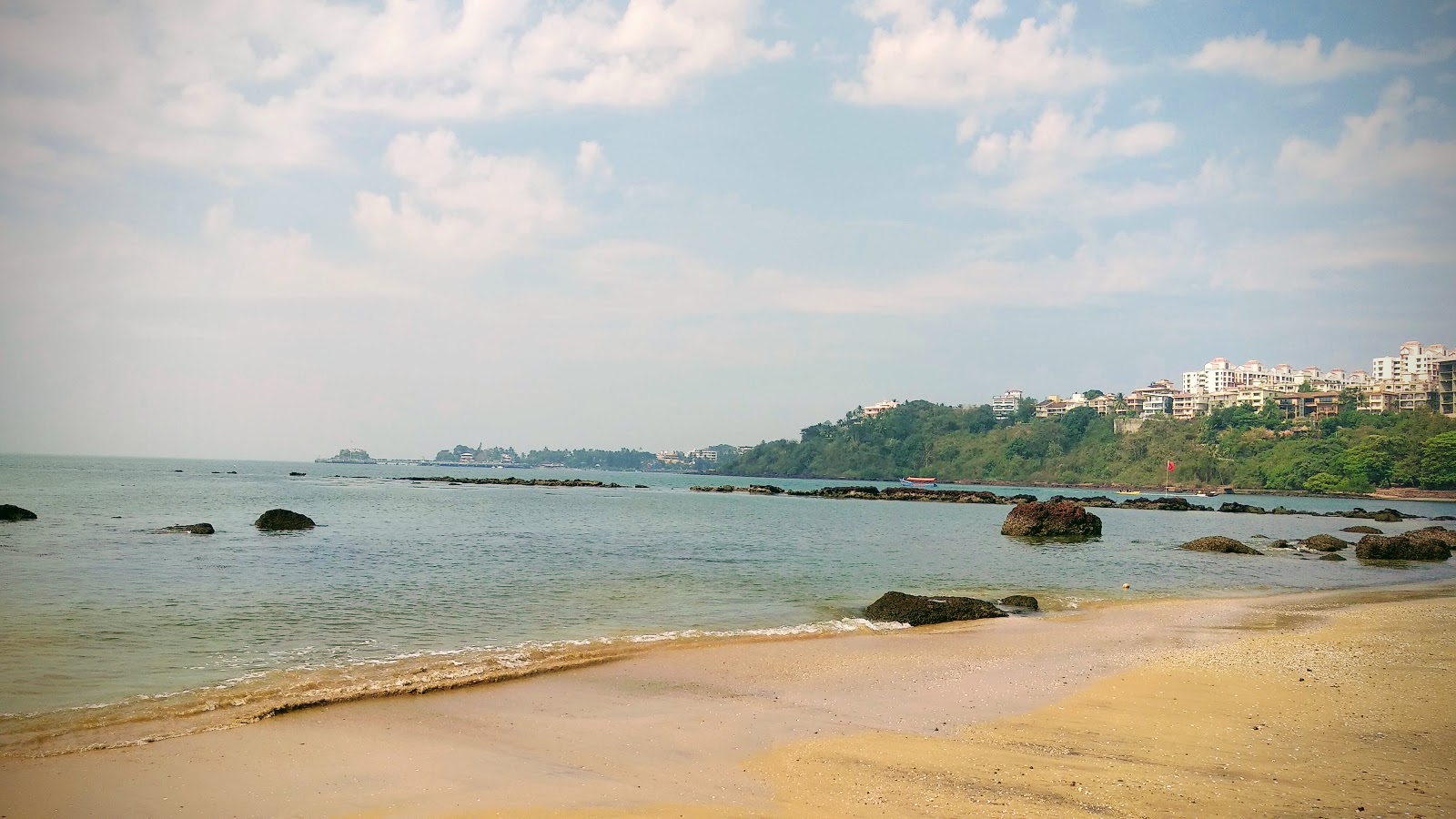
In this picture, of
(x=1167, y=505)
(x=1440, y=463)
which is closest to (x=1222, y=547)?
(x=1167, y=505)

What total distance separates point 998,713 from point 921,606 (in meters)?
8.36

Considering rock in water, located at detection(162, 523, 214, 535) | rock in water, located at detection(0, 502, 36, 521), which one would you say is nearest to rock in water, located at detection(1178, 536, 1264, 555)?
rock in water, located at detection(162, 523, 214, 535)

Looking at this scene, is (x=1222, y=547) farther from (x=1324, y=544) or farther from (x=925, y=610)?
(x=925, y=610)

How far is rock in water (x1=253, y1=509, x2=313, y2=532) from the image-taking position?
39312mm

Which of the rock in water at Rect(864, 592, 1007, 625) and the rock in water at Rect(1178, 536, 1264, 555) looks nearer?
the rock in water at Rect(864, 592, 1007, 625)

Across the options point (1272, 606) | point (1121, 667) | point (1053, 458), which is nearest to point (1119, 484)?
point (1053, 458)

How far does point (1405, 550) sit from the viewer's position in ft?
121

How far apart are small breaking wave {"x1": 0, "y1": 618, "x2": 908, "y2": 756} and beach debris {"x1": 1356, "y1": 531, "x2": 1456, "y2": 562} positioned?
3428cm

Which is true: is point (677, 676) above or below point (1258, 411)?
below

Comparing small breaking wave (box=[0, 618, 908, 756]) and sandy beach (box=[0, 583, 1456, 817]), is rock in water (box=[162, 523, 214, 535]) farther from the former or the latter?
sandy beach (box=[0, 583, 1456, 817])

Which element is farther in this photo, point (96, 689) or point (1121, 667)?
point (1121, 667)

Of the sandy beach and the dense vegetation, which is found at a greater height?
the dense vegetation

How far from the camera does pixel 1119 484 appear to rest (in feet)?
543

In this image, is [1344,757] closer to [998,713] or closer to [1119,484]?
[998,713]
